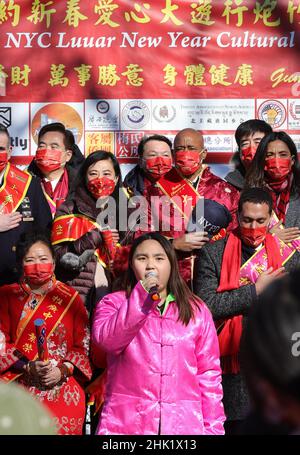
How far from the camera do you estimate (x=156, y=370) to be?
4332 millimetres

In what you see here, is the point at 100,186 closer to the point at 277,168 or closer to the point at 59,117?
the point at 277,168

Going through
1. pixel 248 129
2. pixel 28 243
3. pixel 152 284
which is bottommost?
pixel 152 284

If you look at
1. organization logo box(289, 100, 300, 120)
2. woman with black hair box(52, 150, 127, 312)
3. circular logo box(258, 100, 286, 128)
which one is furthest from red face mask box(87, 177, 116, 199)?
organization logo box(289, 100, 300, 120)

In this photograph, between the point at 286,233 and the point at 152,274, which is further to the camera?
the point at 286,233

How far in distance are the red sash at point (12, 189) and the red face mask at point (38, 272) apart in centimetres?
71

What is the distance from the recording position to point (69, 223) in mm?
5453

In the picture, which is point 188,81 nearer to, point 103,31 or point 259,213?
point 103,31

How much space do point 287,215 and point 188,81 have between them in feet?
5.16

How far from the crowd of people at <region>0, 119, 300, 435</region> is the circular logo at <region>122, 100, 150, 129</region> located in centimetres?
51

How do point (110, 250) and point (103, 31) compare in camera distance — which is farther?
point (103, 31)

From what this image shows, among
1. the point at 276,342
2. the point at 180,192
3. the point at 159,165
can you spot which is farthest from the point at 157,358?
the point at 276,342

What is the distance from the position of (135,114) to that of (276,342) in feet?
17.7

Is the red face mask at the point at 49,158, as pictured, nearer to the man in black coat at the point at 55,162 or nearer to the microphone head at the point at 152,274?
the man in black coat at the point at 55,162
